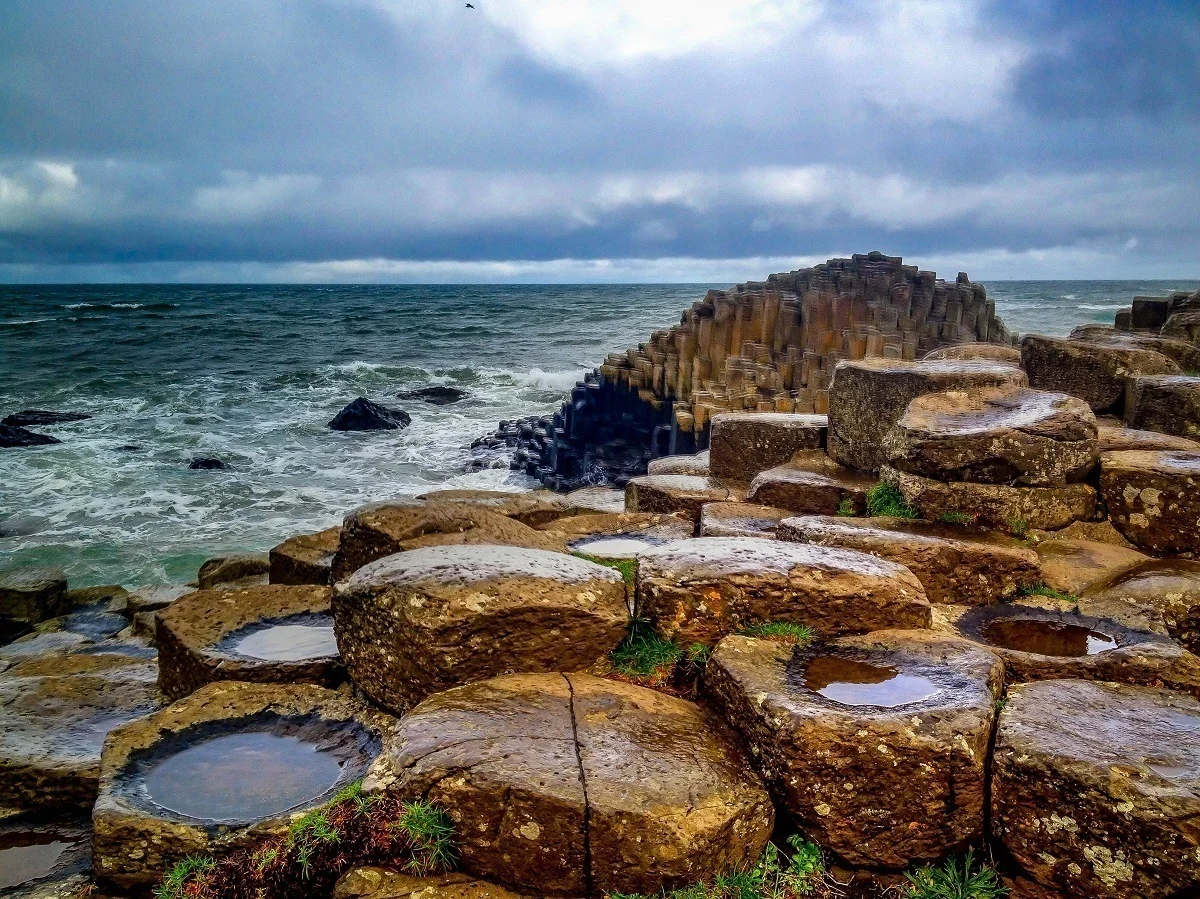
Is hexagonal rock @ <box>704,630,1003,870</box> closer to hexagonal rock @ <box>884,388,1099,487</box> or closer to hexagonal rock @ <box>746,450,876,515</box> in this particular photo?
hexagonal rock @ <box>884,388,1099,487</box>

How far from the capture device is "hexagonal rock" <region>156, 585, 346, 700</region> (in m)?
4.56

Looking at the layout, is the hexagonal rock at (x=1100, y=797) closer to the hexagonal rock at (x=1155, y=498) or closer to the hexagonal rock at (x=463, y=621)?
the hexagonal rock at (x=463, y=621)

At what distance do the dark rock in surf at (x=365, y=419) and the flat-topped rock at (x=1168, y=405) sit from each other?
18.7 meters

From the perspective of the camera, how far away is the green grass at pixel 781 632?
375 centimetres

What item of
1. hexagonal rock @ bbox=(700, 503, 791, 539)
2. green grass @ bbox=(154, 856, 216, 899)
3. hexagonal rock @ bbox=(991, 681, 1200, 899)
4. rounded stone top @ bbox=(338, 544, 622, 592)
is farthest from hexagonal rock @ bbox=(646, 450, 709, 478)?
green grass @ bbox=(154, 856, 216, 899)

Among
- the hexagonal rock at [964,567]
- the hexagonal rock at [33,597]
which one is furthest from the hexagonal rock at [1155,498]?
the hexagonal rock at [33,597]

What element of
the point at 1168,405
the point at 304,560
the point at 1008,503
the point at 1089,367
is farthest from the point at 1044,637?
the point at 304,560

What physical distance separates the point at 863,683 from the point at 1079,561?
2.22 metres

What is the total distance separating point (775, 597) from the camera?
3873mm

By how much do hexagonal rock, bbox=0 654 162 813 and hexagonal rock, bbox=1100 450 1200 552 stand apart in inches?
241

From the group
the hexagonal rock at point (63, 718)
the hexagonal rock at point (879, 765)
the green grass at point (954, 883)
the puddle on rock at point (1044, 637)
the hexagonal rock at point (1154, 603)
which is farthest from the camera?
the hexagonal rock at point (63, 718)

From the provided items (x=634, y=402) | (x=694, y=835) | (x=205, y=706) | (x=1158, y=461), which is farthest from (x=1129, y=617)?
(x=634, y=402)

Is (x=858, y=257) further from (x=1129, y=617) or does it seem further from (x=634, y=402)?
(x=1129, y=617)

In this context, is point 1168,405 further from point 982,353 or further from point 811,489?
point 811,489
